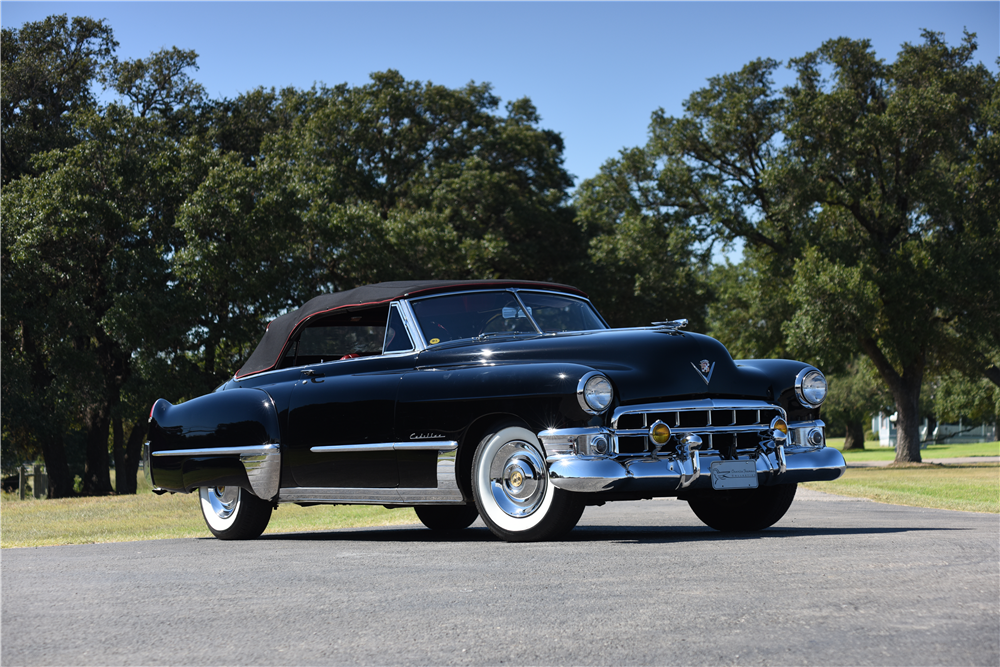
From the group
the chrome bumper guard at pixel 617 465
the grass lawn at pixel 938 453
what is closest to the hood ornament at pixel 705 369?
the chrome bumper guard at pixel 617 465

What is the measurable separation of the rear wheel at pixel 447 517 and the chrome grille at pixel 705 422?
2.83m

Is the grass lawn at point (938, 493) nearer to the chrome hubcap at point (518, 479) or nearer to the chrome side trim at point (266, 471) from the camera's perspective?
the chrome hubcap at point (518, 479)

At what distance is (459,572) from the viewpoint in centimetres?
555

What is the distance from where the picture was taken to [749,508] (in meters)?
7.92

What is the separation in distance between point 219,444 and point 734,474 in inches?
165

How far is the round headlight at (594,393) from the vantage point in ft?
21.2

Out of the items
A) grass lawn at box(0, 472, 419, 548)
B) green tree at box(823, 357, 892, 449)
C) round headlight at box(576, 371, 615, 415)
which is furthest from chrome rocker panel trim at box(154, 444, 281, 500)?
green tree at box(823, 357, 892, 449)

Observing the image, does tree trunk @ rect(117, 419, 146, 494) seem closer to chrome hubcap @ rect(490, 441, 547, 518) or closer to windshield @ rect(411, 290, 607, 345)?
windshield @ rect(411, 290, 607, 345)

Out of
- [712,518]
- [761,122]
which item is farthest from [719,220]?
[712,518]

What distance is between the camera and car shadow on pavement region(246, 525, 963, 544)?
7195 millimetres

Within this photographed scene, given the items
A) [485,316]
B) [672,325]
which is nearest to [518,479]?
[672,325]

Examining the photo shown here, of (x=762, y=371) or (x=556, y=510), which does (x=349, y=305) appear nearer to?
(x=556, y=510)

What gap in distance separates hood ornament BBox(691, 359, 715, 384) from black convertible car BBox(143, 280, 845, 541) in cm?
4

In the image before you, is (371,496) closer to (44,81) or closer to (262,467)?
(262,467)
